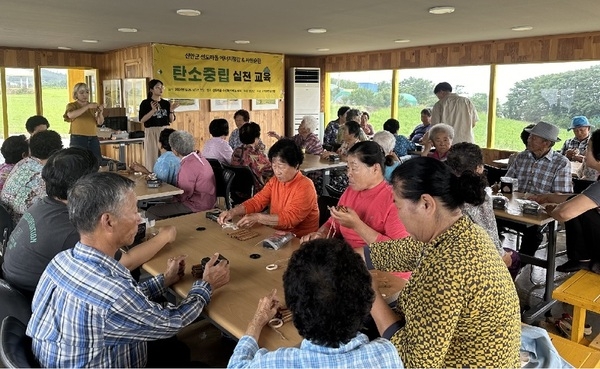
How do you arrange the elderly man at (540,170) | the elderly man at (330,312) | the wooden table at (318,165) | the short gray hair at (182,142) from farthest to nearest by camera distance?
1. the wooden table at (318,165)
2. the short gray hair at (182,142)
3. the elderly man at (540,170)
4. the elderly man at (330,312)

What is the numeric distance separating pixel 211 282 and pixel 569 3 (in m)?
4.12

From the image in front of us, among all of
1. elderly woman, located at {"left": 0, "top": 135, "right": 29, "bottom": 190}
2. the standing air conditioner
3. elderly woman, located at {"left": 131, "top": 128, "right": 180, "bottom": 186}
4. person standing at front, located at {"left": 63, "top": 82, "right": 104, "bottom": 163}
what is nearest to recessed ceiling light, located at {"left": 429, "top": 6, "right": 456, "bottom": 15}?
elderly woman, located at {"left": 131, "top": 128, "right": 180, "bottom": 186}

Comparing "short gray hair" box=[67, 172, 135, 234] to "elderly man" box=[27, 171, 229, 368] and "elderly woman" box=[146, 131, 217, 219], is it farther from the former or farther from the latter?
"elderly woman" box=[146, 131, 217, 219]

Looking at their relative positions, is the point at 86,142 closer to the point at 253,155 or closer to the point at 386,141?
the point at 253,155

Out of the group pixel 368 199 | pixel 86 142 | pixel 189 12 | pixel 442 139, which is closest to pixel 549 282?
pixel 442 139

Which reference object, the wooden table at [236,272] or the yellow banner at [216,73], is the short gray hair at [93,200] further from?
the yellow banner at [216,73]

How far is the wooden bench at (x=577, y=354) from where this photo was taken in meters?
1.89

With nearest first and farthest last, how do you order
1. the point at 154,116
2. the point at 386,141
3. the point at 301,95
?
the point at 386,141 → the point at 154,116 → the point at 301,95

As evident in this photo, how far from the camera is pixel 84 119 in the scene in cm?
573

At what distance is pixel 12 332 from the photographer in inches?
54.6

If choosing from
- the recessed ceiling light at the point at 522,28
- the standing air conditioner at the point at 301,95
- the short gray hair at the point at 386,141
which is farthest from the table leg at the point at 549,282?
the standing air conditioner at the point at 301,95

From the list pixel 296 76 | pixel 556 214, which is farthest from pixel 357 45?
pixel 556 214

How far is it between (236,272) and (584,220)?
7.67 ft

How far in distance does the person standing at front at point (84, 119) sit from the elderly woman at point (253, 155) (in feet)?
6.28
